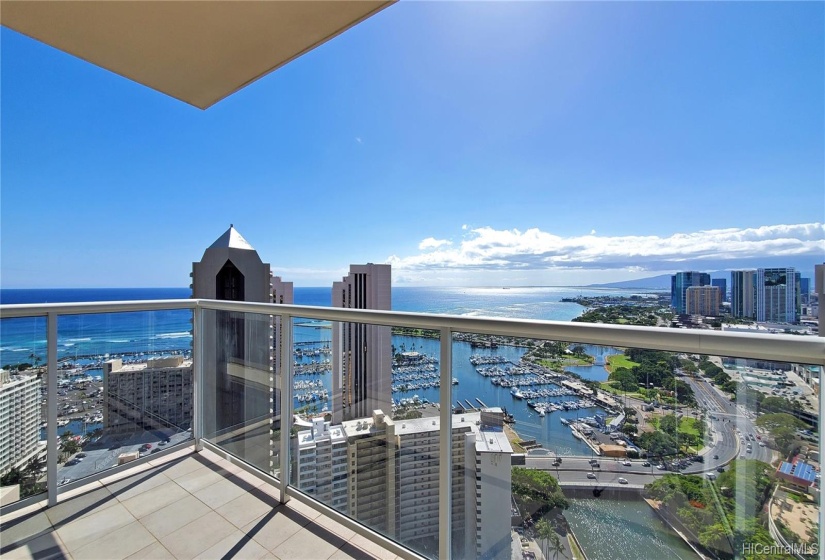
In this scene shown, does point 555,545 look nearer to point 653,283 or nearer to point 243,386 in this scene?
point 243,386

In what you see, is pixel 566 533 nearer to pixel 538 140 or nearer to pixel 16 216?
pixel 538 140

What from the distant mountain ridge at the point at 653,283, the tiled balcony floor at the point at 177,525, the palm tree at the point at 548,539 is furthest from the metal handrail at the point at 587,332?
the distant mountain ridge at the point at 653,283

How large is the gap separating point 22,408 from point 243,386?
1174 millimetres

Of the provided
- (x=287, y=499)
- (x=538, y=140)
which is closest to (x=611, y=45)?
(x=538, y=140)

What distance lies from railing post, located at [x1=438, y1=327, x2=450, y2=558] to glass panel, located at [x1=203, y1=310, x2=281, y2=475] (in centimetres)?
122

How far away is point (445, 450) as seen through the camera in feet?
4.99

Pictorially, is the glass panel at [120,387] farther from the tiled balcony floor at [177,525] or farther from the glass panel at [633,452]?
the glass panel at [633,452]

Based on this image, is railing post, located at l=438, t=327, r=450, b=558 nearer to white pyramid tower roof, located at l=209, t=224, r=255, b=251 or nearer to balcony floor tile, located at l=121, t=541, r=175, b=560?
balcony floor tile, located at l=121, t=541, r=175, b=560

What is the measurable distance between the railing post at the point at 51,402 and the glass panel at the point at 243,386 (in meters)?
0.86

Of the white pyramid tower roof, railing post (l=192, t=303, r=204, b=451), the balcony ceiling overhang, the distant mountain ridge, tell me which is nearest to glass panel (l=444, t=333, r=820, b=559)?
the balcony ceiling overhang

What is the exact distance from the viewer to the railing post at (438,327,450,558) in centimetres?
150

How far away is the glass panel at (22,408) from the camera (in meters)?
1.89

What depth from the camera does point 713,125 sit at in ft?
29.7

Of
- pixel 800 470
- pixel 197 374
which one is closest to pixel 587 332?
pixel 800 470
